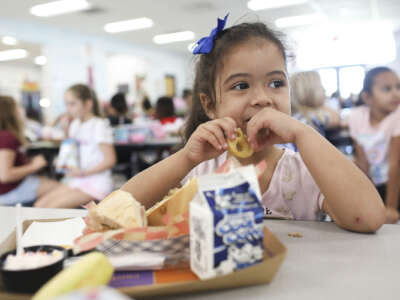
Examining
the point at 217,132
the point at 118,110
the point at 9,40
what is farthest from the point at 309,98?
the point at 9,40

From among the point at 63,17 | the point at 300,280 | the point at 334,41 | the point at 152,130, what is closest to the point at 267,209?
the point at 300,280

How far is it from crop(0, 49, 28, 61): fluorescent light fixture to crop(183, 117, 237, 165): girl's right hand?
1065 cm

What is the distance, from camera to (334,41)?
36.1 ft

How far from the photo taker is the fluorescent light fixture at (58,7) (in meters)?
6.54

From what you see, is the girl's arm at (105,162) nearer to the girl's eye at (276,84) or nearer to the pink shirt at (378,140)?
the pink shirt at (378,140)

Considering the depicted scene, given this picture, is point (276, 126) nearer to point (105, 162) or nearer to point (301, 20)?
point (105, 162)

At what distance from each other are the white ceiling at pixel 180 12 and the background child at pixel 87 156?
4117mm

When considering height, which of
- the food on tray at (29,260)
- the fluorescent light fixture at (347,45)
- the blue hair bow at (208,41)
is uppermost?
the fluorescent light fixture at (347,45)

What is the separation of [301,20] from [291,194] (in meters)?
8.23

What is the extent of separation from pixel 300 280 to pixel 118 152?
461 centimetres

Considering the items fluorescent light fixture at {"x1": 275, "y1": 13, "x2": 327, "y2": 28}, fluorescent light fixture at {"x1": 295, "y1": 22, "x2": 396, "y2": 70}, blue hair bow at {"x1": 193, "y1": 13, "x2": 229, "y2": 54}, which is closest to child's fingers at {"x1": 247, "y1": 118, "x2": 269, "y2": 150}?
blue hair bow at {"x1": 193, "y1": 13, "x2": 229, "y2": 54}

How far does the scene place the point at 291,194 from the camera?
113 cm

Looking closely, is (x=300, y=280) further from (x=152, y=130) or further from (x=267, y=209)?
(x=152, y=130)

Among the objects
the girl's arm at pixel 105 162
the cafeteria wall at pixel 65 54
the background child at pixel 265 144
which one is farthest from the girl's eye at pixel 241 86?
the cafeteria wall at pixel 65 54
